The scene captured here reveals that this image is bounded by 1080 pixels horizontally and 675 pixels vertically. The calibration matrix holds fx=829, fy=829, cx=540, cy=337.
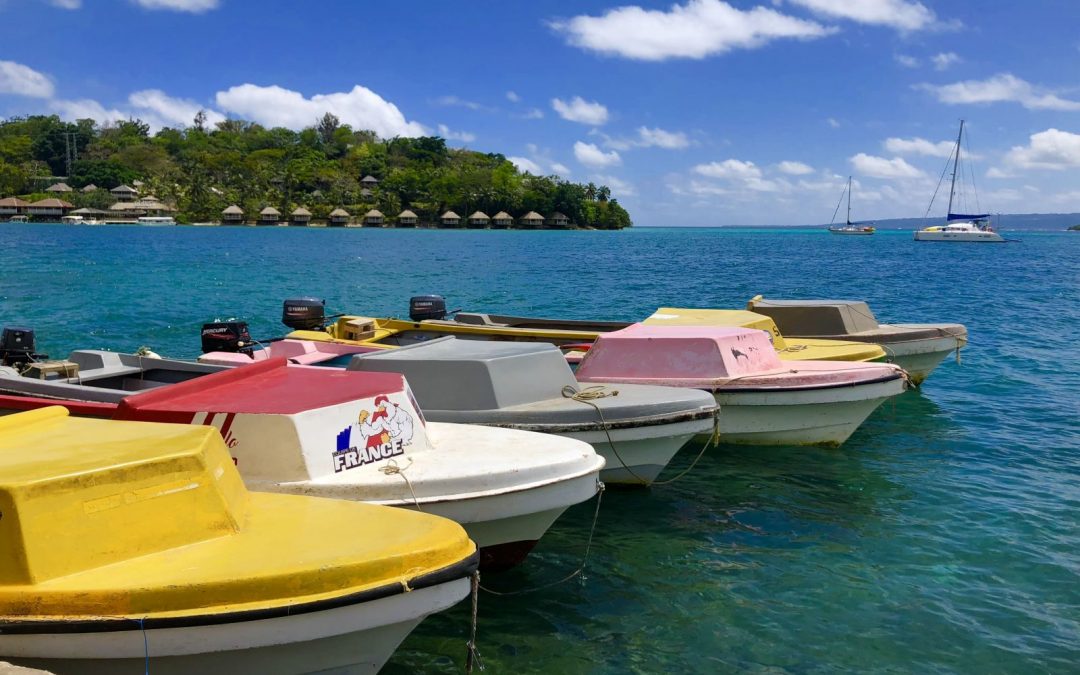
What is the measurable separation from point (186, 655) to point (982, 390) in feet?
60.1

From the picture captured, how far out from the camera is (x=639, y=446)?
1013 cm

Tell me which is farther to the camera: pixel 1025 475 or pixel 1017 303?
pixel 1017 303

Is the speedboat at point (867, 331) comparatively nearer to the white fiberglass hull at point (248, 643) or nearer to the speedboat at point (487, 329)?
the speedboat at point (487, 329)

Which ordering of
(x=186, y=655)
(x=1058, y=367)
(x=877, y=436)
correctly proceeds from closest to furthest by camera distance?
1. (x=186, y=655)
2. (x=877, y=436)
3. (x=1058, y=367)

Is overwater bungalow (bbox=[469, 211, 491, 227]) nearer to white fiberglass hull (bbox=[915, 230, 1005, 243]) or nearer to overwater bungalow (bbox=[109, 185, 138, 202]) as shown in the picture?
overwater bungalow (bbox=[109, 185, 138, 202])

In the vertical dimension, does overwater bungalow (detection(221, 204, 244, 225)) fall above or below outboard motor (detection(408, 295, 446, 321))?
above

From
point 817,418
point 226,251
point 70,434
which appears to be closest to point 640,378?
point 817,418

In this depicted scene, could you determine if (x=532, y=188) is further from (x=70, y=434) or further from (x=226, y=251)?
(x=70, y=434)

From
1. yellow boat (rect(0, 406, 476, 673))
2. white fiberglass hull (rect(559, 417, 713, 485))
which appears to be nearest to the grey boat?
white fiberglass hull (rect(559, 417, 713, 485))

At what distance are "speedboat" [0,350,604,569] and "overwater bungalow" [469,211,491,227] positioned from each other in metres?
177

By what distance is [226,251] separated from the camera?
81750 mm

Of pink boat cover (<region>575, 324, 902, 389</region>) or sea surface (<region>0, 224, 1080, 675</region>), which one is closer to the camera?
sea surface (<region>0, 224, 1080, 675</region>)

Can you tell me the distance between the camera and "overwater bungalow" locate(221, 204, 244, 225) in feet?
552

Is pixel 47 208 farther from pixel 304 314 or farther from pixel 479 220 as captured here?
pixel 304 314
